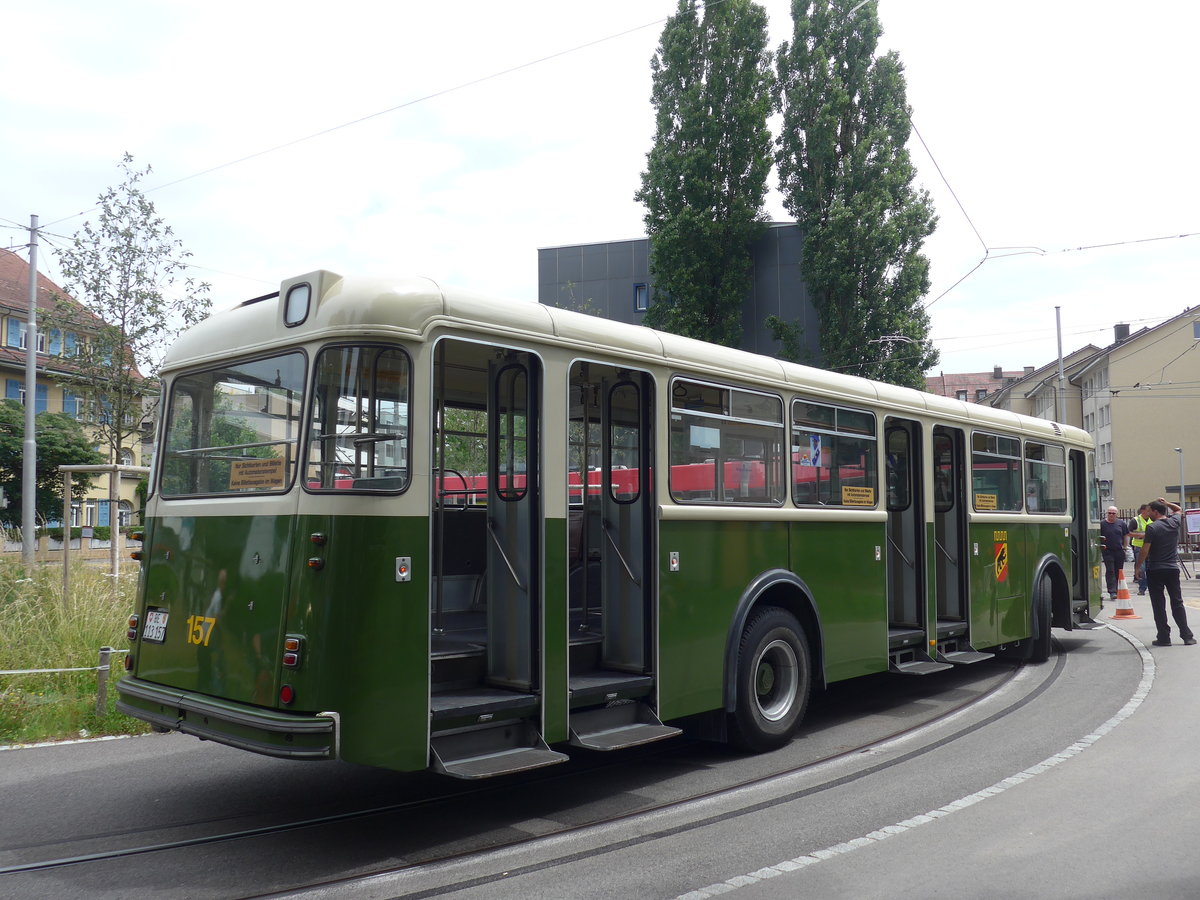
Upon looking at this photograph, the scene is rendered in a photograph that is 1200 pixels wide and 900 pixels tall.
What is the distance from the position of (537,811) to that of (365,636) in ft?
5.69

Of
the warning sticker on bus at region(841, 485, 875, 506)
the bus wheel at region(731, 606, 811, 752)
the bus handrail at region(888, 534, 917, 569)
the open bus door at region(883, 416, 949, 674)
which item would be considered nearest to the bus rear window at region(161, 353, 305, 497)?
the bus wheel at region(731, 606, 811, 752)

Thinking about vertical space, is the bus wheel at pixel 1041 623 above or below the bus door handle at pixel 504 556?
below

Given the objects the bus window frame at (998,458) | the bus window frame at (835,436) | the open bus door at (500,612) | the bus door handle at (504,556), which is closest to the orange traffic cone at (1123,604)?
the bus window frame at (998,458)

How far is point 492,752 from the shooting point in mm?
5691

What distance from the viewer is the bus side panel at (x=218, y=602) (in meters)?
5.27

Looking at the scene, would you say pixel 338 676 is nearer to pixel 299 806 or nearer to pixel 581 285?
pixel 299 806

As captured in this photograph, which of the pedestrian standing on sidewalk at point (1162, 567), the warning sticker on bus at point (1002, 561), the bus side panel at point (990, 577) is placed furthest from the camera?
the pedestrian standing on sidewalk at point (1162, 567)

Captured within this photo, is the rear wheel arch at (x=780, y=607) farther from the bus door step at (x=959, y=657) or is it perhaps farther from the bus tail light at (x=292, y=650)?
the bus tail light at (x=292, y=650)

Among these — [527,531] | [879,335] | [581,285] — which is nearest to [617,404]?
[527,531]

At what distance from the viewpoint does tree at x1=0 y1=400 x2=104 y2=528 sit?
43281 mm

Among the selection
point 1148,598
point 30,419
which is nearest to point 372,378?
point 1148,598

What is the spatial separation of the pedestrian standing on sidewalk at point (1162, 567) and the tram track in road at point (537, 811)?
5.57m

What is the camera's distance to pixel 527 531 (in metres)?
6.07

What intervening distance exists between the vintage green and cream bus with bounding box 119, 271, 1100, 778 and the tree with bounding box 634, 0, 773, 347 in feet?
72.4
